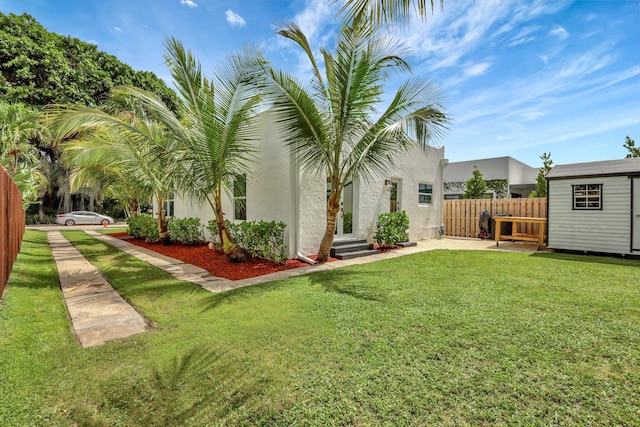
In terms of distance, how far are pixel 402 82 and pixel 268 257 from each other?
17.8 feet

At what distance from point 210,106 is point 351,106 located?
10.6 ft

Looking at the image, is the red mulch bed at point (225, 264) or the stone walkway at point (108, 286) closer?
the stone walkway at point (108, 286)

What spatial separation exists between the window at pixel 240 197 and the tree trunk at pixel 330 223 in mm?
2793

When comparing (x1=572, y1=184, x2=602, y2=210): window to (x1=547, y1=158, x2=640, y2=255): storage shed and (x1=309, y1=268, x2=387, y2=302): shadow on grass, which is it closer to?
(x1=547, y1=158, x2=640, y2=255): storage shed

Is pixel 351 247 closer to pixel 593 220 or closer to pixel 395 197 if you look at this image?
Answer: pixel 395 197

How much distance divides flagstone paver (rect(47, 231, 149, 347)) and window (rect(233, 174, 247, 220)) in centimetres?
403

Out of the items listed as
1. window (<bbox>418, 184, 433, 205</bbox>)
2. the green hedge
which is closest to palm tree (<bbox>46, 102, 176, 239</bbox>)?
the green hedge

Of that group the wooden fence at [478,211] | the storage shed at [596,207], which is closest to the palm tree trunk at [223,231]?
the storage shed at [596,207]

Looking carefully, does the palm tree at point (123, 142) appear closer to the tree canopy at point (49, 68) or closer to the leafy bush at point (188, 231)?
the leafy bush at point (188, 231)

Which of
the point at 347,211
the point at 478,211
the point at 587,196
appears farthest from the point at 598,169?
the point at 347,211

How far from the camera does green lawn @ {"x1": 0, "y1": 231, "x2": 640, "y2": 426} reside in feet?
7.23

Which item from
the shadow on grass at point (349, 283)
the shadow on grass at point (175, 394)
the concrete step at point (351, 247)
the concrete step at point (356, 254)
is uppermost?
the concrete step at point (351, 247)

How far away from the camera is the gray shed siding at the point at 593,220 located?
8906 millimetres

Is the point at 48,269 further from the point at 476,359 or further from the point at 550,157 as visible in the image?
the point at 550,157
